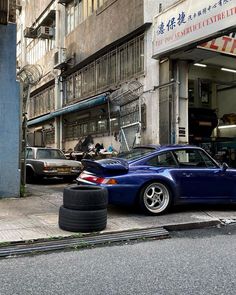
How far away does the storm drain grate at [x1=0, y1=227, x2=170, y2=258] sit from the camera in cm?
620

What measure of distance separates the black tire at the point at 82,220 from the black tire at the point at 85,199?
0.08m

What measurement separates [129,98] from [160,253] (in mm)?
11230

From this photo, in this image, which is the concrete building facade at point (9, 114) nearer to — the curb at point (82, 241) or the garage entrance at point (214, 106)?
the curb at point (82, 241)

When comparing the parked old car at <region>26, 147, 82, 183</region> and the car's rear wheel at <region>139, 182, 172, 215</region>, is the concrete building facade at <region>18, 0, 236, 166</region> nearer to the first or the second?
the parked old car at <region>26, 147, 82, 183</region>

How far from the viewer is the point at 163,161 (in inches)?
365

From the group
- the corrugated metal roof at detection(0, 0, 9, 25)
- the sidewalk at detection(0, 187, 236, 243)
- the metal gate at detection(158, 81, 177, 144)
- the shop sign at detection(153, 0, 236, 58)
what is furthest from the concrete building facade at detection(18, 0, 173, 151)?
the sidewalk at detection(0, 187, 236, 243)

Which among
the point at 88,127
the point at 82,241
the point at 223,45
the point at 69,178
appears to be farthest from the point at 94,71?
the point at 82,241

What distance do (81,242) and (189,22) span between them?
850cm

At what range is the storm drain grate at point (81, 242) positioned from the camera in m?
6.20

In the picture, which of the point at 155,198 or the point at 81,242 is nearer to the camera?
the point at 81,242

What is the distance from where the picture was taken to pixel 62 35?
992 inches

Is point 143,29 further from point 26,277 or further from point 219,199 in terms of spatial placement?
point 26,277

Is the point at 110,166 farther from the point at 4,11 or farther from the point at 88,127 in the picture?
the point at 88,127

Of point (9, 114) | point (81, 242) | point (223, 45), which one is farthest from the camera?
point (223, 45)
